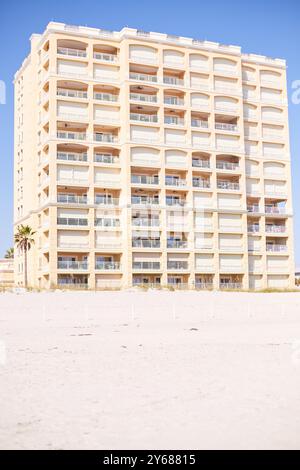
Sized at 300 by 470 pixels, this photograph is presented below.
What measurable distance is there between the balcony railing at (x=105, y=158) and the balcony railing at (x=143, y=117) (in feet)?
16.6

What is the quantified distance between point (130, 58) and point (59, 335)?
5550 cm

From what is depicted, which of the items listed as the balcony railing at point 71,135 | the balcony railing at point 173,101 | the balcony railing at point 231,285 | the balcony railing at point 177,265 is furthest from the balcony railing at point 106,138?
the balcony railing at point 231,285

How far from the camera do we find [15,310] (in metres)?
35.6

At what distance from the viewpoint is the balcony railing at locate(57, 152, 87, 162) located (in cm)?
6881

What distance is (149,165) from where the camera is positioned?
234 feet

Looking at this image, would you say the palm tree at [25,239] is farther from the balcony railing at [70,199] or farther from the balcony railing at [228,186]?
the balcony railing at [228,186]

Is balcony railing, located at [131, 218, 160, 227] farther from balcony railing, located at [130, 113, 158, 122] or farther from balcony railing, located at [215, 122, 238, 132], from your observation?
balcony railing, located at [215, 122, 238, 132]

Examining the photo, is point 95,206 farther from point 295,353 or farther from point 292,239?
point 295,353

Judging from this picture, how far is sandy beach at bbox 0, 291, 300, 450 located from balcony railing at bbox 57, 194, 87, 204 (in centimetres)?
4102

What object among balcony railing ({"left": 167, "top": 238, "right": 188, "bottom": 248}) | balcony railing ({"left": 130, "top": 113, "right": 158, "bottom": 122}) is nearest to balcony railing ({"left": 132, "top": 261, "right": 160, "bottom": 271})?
balcony railing ({"left": 167, "top": 238, "right": 188, "bottom": 248})

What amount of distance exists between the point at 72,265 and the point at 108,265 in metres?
4.31

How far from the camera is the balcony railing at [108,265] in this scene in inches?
2677

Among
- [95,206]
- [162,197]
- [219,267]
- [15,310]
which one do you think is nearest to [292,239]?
[219,267]

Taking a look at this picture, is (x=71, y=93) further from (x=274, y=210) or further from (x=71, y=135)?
(x=274, y=210)
